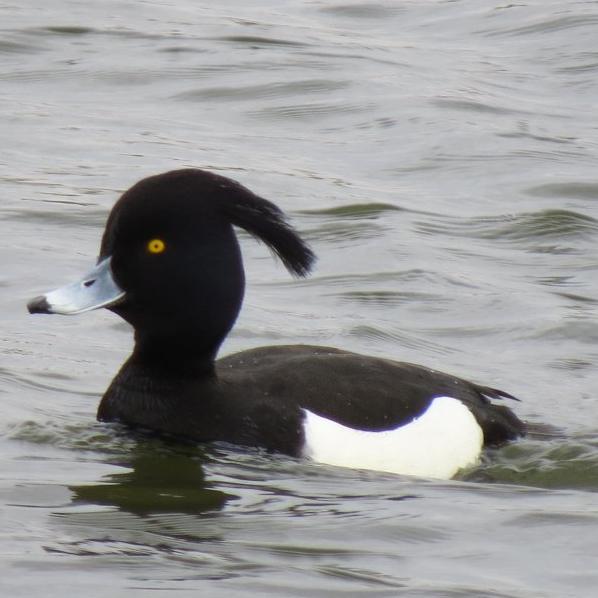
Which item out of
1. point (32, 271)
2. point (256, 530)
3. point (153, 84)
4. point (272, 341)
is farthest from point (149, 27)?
point (256, 530)

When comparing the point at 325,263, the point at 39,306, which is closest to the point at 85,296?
the point at 39,306

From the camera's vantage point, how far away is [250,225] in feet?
22.2

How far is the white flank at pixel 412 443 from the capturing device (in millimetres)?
6637

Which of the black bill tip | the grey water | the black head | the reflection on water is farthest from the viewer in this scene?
the black head

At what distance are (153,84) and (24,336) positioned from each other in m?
6.13

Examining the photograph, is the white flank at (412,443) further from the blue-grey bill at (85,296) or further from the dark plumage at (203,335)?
the blue-grey bill at (85,296)

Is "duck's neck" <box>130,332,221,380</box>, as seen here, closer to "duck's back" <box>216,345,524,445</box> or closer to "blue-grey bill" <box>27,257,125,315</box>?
"duck's back" <box>216,345,524,445</box>

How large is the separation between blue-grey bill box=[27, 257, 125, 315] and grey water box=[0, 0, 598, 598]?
0.56m

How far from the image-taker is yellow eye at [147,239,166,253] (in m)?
6.70

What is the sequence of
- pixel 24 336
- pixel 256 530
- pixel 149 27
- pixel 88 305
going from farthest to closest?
pixel 149 27, pixel 24 336, pixel 88 305, pixel 256 530

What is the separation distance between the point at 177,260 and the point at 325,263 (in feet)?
12.4

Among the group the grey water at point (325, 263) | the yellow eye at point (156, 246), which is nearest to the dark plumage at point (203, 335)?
the yellow eye at point (156, 246)

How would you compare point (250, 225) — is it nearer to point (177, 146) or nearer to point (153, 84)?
point (177, 146)

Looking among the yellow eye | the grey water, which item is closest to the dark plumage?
the yellow eye
